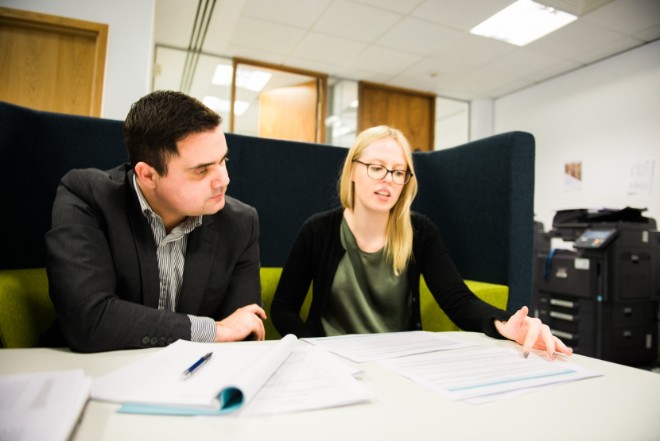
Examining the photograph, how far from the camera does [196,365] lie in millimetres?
627

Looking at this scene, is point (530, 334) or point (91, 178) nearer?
point (530, 334)

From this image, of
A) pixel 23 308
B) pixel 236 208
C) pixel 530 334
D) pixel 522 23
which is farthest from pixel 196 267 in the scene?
pixel 522 23

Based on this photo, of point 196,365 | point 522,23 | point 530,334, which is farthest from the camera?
point 522,23

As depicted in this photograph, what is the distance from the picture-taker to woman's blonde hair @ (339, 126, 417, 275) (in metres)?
1.46

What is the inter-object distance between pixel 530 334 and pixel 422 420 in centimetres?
46

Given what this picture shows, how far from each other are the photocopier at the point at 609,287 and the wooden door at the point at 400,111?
2.68m

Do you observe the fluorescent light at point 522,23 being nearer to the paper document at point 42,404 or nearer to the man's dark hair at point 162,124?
the man's dark hair at point 162,124

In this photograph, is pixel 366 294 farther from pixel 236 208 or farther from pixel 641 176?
pixel 641 176

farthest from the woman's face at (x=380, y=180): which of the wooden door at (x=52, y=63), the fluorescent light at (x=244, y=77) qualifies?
the fluorescent light at (x=244, y=77)

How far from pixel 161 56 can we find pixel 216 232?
4.62 metres

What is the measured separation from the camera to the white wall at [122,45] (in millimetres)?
3193

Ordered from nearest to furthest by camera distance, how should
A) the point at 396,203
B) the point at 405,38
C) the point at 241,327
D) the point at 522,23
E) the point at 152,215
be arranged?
the point at 241,327 < the point at 152,215 < the point at 396,203 < the point at 522,23 < the point at 405,38

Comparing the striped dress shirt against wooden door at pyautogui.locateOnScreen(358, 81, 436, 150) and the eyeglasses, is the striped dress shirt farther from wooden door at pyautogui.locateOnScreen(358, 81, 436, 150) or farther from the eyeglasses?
wooden door at pyautogui.locateOnScreen(358, 81, 436, 150)

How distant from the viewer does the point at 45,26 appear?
312cm
